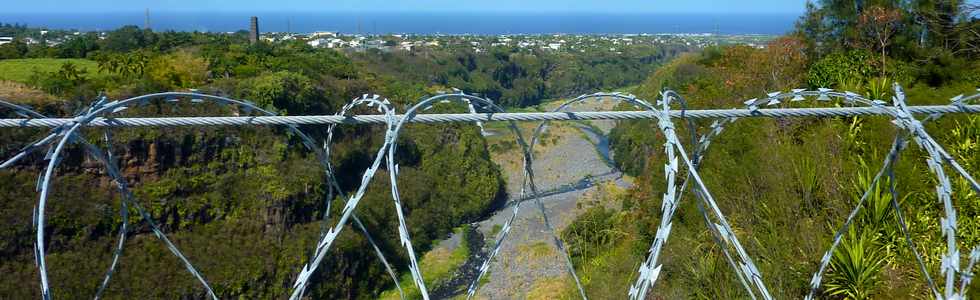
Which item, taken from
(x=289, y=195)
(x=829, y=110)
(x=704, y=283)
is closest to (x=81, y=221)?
(x=289, y=195)

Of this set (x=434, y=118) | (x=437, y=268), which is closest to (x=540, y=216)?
(x=437, y=268)

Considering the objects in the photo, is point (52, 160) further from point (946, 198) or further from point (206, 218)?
point (206, 218)

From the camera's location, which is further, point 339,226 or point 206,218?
point 206,218

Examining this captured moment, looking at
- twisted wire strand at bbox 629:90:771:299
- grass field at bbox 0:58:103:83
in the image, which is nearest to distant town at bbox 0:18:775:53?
grass field at bbox 0:58:103:83

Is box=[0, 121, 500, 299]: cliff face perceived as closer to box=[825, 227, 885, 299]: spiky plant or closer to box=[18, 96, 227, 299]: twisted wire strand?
box=[18, 96, 227, 299]: twisted wire strand

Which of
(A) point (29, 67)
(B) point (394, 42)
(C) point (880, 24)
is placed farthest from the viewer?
(B) point (394, 42)

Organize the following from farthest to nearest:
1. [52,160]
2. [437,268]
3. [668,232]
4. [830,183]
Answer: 1. [437,268]
2. [830,183]
3. [668,232]
4. [52,160]

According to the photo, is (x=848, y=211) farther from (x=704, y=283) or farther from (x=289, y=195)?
(x=289, y=195)
